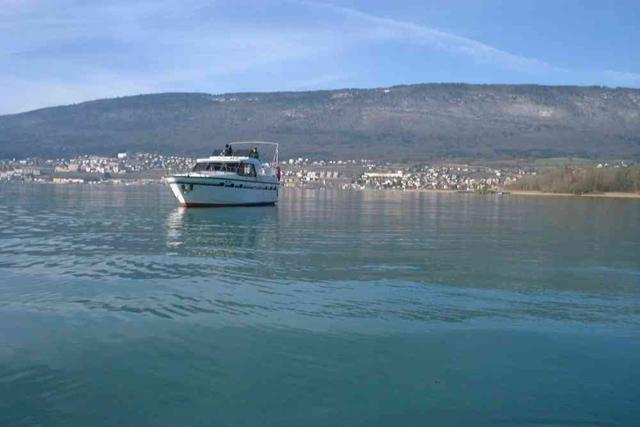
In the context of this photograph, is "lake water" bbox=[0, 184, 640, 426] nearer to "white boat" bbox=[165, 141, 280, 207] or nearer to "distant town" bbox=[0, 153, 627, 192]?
"white boat" bbox=[165, 141, 280, 207]

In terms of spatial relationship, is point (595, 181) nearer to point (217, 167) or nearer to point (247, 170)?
point (247, 170)

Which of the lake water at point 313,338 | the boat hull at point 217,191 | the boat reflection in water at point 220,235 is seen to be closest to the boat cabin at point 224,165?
the boat hull at point 217,191

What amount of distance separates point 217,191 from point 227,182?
105 centimetres

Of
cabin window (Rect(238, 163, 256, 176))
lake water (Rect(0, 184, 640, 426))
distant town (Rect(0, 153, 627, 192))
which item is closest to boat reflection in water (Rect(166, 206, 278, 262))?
lake water (Rect(0, 184, 640, 426))

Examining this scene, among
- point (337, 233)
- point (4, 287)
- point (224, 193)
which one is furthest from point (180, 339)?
point (224, 193)

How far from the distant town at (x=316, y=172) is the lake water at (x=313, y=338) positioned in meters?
102

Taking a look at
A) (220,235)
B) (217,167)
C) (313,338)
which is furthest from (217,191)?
(313,338)

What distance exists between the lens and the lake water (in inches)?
295

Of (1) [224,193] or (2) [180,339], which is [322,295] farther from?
(1) [224,193]

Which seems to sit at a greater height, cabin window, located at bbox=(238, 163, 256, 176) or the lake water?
cabin window, located at bbox=(238, 163, 256, 176)

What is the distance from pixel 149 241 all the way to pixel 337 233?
7.64m

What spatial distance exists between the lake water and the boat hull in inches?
932

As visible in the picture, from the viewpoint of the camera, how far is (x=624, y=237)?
28.4 m

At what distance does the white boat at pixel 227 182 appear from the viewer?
44.1 m
